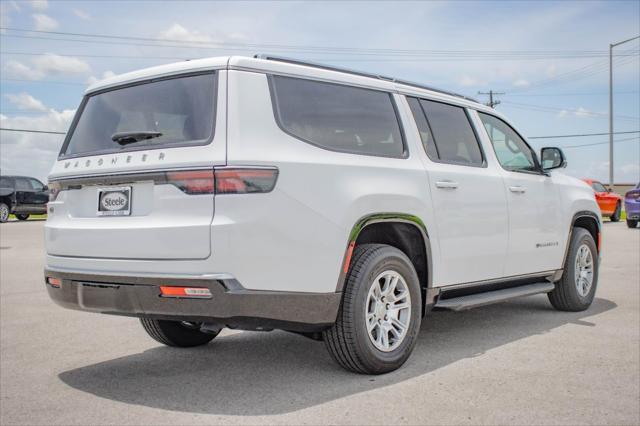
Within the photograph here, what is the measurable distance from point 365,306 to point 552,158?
10.9 ft

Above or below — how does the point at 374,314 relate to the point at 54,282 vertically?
below

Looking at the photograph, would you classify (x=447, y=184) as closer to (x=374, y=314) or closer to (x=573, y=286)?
(x=374, y=314)

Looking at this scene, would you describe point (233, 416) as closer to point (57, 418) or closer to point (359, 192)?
point (57, 418)

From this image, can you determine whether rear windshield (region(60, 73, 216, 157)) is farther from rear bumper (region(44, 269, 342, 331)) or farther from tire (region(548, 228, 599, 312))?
tire (region(548, 228, 599, 312))

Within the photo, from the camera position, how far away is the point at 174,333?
5605mm

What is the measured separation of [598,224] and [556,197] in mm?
1090

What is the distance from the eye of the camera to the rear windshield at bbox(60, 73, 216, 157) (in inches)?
167

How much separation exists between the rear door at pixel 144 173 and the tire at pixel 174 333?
3.68 feet

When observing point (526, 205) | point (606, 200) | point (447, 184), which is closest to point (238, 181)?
point (447, 184)

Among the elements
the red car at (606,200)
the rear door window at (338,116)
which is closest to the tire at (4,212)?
the red car at (606,200)

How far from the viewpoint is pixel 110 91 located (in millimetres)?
4863

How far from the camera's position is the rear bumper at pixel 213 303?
4.05 meters

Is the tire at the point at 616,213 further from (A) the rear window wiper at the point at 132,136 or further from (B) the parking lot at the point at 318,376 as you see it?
(A) the rear window wiper at the point at 132,136

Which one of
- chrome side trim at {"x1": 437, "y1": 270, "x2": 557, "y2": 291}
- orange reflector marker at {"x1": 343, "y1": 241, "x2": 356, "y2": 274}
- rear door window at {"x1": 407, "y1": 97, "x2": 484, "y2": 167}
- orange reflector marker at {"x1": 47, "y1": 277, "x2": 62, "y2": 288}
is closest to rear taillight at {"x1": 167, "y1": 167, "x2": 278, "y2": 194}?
orange reflector marker at {"x1": 343, "y1": 241, "x2": 356, "y2": 274}
